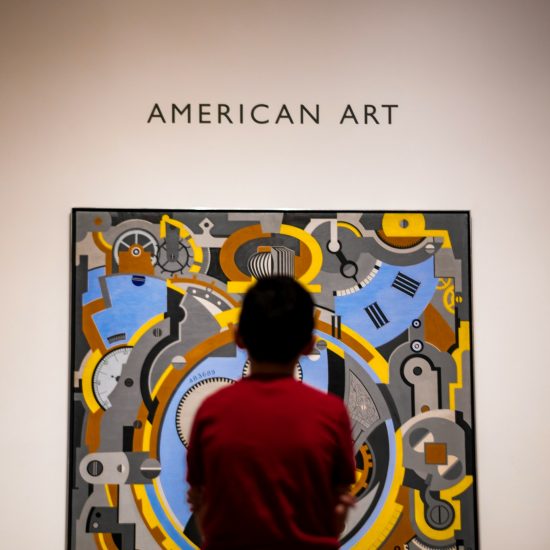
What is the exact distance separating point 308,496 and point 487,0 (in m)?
1.64

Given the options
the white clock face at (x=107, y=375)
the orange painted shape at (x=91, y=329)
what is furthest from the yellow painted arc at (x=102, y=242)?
the white clock face at (x=107, y=375)

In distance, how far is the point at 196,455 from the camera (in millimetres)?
1251

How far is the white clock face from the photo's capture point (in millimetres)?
2025

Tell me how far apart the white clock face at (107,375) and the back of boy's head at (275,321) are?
0.88 metres

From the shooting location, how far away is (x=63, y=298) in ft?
6.79

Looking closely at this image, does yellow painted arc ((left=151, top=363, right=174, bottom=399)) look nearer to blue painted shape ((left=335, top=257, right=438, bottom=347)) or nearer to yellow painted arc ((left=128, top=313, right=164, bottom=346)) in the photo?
yellow painted arc ((left=128, top=313, right=164, bottom=346))

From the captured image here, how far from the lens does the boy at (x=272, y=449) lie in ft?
3.81

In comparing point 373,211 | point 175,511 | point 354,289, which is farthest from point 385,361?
point 175,511

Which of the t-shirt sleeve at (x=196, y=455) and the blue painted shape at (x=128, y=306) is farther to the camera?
the blue painted shape at (x=128, y=306)

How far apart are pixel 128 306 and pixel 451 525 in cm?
109

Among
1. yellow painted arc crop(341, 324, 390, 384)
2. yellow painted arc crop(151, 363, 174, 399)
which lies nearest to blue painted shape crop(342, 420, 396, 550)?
yellow painted arc crop(341, 324, 390, 384)

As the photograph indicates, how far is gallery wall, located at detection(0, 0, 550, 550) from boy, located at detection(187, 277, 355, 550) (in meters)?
0.91

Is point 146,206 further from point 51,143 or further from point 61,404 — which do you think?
point 61,404

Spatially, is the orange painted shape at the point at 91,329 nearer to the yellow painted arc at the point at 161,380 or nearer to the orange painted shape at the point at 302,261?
the yellow painted arc at the point at 161,380
